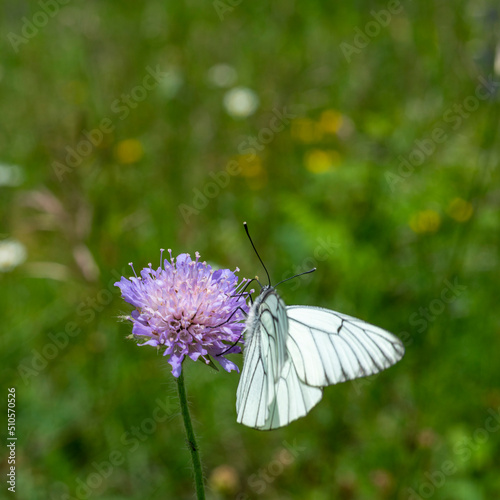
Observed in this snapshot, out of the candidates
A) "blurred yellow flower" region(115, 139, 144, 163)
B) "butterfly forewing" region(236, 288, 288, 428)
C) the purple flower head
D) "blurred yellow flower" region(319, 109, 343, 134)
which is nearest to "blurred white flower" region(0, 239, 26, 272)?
"blurred yellow flower" region(115, 139, 144, 163)

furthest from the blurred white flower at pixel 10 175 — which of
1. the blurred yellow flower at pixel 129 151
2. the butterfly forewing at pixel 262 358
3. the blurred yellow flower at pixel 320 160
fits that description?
the butterfly forewing at pixel 262 358

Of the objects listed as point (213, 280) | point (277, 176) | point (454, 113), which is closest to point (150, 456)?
point (213, 280)

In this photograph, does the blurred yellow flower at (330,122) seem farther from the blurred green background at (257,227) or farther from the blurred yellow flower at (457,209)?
the blurred yellow flower at (457,209)

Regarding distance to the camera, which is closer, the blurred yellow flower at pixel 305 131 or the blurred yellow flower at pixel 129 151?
the blurred yellow flower at pixel 129 151

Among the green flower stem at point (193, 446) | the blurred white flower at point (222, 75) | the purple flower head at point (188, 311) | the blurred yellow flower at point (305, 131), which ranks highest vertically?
the blurred white flower at point (222, 75)

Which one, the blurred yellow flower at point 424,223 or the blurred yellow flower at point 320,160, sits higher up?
the blurred yellow flower at point 320,160

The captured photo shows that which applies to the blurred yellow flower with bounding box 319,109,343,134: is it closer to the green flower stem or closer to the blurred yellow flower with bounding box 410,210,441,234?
the blurred yellow flower with bounding box 410,210,441,234
